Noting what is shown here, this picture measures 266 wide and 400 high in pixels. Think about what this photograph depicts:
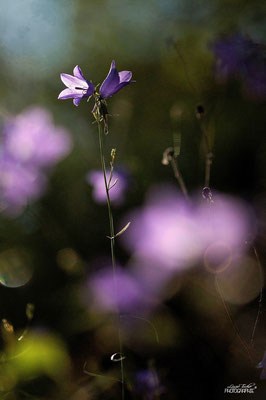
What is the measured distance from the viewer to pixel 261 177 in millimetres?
1402

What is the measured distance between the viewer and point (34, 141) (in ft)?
4.82

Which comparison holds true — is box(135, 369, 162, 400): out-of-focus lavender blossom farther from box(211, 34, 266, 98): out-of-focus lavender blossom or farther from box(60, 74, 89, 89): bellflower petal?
box(211, 34, 266, 98): out-of-focus lavender blossom

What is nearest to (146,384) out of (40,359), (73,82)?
(40,359)

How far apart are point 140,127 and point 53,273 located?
812mm

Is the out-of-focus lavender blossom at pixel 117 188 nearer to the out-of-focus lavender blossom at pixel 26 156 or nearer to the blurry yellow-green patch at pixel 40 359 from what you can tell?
the out-of-focus lavender blossom at pixel 26 156

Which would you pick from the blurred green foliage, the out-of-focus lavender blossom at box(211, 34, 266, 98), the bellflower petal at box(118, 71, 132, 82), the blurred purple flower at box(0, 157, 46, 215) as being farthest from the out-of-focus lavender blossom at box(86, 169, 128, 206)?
the bellflower petal at box(118, 71, 132, 82)

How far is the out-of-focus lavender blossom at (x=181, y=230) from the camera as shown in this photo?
1.12 metres

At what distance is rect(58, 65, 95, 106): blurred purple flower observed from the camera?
0.77 meters

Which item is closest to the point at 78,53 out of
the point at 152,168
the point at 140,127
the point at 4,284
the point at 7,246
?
the point at 140,127

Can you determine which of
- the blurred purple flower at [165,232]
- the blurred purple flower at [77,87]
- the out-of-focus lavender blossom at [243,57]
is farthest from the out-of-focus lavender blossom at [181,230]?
the blurred purple flower at [77,87]

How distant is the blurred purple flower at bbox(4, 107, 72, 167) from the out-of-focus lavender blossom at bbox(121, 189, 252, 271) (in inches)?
16.5

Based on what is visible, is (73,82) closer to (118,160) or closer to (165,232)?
(165,232)

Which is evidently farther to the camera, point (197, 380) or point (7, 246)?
point (7, 246)

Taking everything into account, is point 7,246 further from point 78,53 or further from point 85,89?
point 78,53
